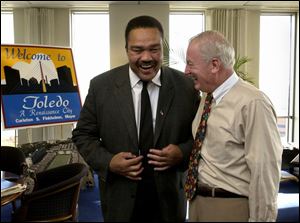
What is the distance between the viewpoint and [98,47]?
223 inches

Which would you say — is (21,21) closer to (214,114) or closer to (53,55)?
(53,55)

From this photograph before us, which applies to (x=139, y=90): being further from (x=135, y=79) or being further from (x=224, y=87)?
(x=224, y=87)

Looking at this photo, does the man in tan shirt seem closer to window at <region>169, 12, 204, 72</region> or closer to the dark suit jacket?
the dark suit jacket

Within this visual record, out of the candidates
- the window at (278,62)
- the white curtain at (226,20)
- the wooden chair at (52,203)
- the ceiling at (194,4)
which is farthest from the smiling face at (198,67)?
the window at (278,62)

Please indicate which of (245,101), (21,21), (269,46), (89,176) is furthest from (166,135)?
(269,46)

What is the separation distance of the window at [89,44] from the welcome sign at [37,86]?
2.08 meters

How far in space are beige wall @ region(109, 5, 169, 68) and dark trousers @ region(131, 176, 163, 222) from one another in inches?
147

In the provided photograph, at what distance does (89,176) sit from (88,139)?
2.79 meters

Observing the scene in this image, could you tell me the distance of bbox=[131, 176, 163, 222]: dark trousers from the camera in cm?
136

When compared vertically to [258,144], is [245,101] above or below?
above

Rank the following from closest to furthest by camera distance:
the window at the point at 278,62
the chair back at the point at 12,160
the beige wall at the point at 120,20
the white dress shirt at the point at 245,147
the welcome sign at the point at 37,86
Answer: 1. the white dress shirt at the point at 245,147
2. the chair back at the point at 12,160
3. the welcome sign at the point at 37,86
4. the beige wall at the point at 120,20
5. the window at the point at 278,62

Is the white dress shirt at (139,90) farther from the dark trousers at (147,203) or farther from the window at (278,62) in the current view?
the window at (278,62)

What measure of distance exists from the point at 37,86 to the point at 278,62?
15.5 feet

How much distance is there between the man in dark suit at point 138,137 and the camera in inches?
50.6
